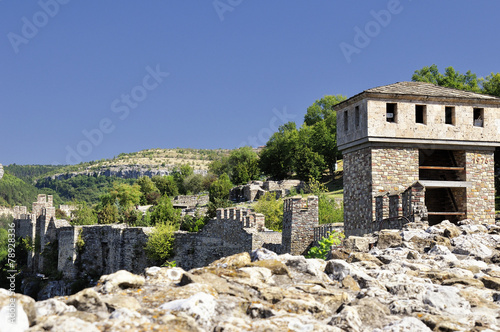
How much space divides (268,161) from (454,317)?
5950cm

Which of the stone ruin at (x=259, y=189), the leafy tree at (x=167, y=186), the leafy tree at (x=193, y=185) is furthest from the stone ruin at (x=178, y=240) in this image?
the leafy tree at (x=193, y=185)

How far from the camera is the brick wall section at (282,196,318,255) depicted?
1930 cm

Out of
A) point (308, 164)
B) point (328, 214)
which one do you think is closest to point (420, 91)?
point (328, 214)

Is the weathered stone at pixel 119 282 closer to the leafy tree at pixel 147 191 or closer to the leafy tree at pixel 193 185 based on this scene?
the leafy tree at pixel 147 191

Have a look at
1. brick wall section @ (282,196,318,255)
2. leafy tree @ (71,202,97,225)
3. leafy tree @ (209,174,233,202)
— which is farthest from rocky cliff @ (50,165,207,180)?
brick wall section @ (282,196,318,255)

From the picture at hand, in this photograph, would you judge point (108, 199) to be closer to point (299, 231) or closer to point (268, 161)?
point (268, 161)

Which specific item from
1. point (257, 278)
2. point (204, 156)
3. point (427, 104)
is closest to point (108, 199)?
point (427, 104)

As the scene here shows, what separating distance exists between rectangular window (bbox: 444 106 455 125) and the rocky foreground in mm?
9176

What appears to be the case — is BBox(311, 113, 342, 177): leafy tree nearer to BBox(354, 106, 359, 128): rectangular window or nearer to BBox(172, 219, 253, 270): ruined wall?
BBox(172, 219, 253, 270): ruined wall

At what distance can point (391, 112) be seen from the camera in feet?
53.3

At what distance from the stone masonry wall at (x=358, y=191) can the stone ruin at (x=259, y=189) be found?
114ft

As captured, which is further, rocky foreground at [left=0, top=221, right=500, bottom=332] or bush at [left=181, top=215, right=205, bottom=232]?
bush at [left=181, top=215, right=205, bottom=232]

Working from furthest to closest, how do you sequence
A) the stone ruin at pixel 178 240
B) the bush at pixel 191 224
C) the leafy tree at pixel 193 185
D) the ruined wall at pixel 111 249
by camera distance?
the leafy tree at pixel 193 185 → the bush at pixel 191 224 → the ruined wall at pixel 111 249 → the stone ruin at pixel 178 240

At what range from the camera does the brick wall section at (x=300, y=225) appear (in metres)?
19.3
